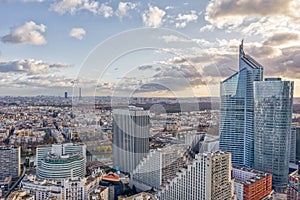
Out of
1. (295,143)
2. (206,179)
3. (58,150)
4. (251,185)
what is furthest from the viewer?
(295,143)

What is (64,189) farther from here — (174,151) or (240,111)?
(240,111)

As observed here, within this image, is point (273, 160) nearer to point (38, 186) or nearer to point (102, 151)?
point (102, 151)

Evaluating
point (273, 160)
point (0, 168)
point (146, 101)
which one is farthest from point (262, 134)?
point (0, 168)

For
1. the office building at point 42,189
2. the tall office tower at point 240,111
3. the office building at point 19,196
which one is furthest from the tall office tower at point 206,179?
the tall office tower at point 240,111

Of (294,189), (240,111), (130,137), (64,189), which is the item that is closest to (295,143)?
(240,111)

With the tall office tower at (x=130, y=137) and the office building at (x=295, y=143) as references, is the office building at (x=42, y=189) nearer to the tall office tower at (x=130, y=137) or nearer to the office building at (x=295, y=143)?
the tall office tower at (x=130, y=137)

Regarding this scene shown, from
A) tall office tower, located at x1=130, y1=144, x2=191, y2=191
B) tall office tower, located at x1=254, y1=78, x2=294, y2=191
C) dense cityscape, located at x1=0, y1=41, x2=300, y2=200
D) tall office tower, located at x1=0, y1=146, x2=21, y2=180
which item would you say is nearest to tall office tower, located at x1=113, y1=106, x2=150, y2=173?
dense cityscape, located at x1=0, y1=41, x2=300, y2=200
